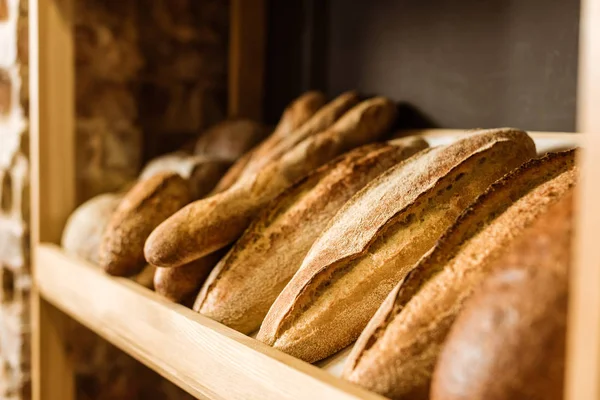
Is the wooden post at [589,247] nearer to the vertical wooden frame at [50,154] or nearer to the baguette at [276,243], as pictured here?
the baguette at [276,243]

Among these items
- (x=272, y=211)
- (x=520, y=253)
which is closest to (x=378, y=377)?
(x=520, y=253)

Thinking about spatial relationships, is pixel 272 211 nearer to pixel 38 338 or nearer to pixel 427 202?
pixel 427 202

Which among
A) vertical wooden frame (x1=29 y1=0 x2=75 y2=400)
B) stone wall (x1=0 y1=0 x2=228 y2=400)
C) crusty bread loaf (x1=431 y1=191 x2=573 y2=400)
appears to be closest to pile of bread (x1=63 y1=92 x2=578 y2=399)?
crusty bread loaf (x1=431 y1=191 x2=573 y2=400)

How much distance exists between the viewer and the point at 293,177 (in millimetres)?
1142

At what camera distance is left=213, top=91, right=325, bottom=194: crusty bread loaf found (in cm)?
137

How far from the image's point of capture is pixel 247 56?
1.83m

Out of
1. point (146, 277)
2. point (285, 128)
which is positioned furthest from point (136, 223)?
point (285, 128)

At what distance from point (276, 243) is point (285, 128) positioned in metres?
0.51

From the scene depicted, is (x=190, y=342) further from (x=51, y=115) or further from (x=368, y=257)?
(x=51, y=115)

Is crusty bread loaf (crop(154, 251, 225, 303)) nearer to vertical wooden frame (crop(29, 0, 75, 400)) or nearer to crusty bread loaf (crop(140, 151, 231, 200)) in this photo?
crusty bread loaf (crop(140, 151, 231, 200))

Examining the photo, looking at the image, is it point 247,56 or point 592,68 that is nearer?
point 592,68

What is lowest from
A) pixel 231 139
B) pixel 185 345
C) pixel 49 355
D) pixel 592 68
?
pixel 49 355

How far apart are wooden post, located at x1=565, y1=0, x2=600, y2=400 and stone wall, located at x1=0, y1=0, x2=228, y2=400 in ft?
4.79

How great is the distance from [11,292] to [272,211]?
982 mm
